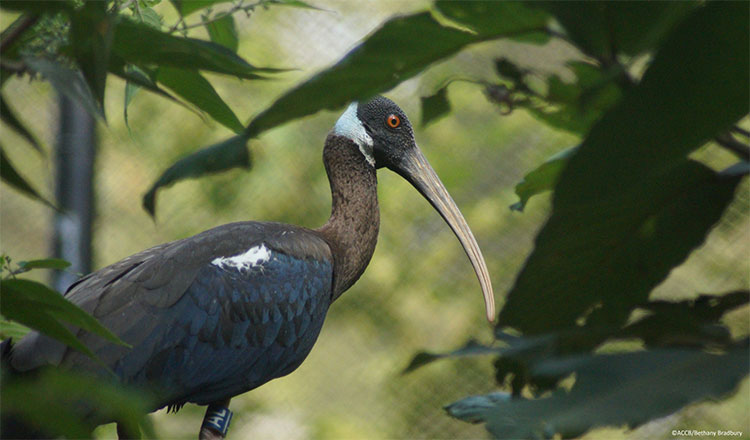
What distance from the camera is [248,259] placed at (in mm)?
1710

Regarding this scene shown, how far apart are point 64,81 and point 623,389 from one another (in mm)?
309

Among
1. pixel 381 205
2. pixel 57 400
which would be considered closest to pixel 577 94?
pixel 57 400

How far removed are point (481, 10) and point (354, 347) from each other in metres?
3.30

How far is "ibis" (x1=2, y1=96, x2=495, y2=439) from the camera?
1498mm

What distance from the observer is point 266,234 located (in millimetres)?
1779

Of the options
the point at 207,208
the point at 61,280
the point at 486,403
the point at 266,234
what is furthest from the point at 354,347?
the point at 486,403

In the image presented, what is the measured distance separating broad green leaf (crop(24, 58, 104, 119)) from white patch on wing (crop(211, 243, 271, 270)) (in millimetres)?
1199

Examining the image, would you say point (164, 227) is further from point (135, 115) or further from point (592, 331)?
point (592, 331)

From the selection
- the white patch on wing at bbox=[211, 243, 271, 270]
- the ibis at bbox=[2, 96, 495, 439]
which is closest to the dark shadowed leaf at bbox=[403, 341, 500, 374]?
the ibis at bbox=[2, 96, 495, 439]

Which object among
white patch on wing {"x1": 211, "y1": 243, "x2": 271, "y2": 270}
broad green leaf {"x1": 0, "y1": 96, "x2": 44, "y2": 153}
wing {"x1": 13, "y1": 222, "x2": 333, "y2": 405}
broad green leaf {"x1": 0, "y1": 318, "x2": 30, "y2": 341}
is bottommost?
broad green leaf {"x1": 0, "y1": 96, "x2": 44, "y2": 153}

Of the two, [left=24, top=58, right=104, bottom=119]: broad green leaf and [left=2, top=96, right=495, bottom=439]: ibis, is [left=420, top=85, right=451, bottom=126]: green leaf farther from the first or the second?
[left=2, top=96, right=495, bottom=439]: ibis

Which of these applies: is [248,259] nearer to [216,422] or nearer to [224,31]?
[216,422]

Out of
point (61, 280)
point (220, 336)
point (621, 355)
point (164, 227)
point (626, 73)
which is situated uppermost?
point (164, 227)

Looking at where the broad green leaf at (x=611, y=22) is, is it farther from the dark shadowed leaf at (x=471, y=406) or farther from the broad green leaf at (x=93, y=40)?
the dark shadowed leaf at (x=471, y=406)
